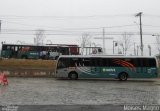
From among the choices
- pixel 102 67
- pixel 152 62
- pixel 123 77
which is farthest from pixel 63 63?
pixel 152 62

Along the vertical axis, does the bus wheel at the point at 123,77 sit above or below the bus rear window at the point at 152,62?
below

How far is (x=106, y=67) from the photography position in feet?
134

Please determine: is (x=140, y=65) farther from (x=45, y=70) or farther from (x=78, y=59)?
(x=45, y=70)

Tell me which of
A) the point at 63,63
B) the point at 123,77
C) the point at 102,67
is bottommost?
the point at 123,77

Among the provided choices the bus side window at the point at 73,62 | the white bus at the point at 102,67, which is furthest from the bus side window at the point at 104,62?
the bus side window at the point at 73,62

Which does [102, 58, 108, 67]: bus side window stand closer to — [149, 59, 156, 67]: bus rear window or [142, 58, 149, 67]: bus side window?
[142, 58, 149, 67]: bus side window

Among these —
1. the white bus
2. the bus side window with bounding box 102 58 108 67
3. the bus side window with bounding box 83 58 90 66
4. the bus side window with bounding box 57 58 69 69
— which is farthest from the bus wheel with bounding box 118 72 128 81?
the bus side window with bounding box 57 58 69 69

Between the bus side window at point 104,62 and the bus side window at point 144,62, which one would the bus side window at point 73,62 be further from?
the bus side window at point 144,62

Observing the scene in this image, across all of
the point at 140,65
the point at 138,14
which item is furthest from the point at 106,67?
the point at 138,14

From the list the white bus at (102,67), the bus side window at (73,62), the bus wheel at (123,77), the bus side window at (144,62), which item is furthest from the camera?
the bus side window at (73,62)

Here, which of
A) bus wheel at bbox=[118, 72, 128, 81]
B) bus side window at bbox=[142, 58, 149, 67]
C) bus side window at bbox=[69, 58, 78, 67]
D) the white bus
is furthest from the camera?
bus side window at bbox=[69, 58, 78, 67]

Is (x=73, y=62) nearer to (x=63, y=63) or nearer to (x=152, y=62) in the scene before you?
(x=63, y=63)

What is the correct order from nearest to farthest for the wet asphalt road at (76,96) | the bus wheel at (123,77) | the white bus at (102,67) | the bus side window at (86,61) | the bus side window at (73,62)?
the wet asphalt road at (76,96)
the white bus at (102,67)
the bus wheel at (123,77)
the bus side window at (73,62)
the bus side window at (86,61)

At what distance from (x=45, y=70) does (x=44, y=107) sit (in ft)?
107
